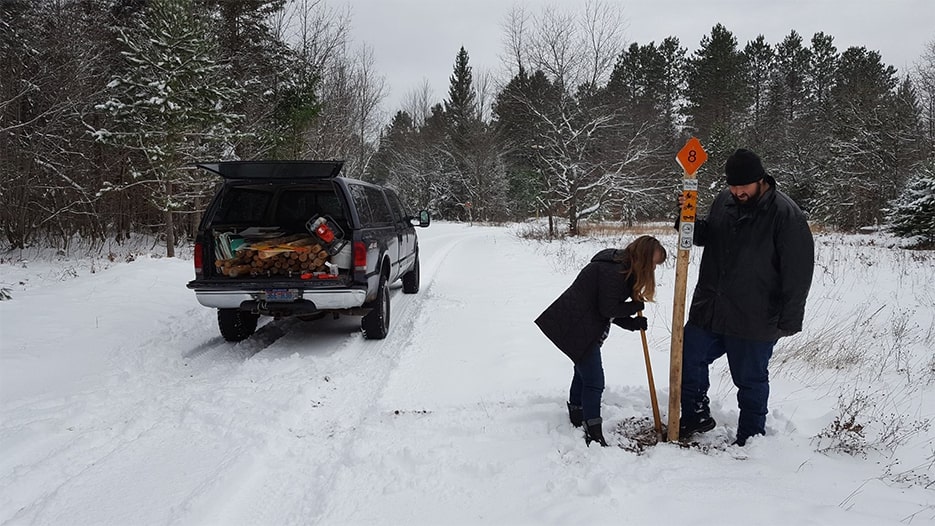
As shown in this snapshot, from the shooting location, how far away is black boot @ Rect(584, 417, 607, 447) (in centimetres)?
343

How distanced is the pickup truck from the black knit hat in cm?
375

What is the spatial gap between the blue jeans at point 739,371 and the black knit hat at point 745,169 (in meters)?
1.06

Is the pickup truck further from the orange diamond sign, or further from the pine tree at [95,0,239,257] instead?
the pine tree at [95,0,239,257]

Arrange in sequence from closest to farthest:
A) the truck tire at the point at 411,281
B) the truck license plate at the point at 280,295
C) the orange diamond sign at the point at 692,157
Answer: the orange diamond sign at the point at 692,157 → the truck license plate at the point at 280,295 → the truck tire at the point at 411,281

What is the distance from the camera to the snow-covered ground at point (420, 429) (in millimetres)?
2732

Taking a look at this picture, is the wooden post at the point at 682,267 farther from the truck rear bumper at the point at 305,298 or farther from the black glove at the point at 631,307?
the truck rear bumper at the point at 305,298

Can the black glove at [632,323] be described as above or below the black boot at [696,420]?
above

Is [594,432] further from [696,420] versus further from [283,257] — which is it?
[283,257]

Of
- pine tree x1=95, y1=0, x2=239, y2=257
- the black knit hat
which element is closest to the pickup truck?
the black knit hat

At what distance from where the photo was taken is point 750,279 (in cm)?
329

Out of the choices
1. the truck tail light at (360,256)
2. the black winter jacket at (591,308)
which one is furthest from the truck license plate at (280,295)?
the black winter jacket at (591,308)

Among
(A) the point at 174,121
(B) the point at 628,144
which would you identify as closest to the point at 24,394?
(A) the point at 174,121

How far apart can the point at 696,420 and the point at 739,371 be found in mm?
514

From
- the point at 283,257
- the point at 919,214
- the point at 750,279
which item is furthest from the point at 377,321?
the point at 919,214
